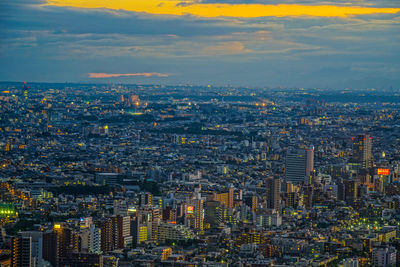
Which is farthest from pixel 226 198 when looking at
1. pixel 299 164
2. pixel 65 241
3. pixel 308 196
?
pixel 65 241

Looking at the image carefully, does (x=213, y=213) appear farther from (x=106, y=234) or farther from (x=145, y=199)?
(x=106, y=234)

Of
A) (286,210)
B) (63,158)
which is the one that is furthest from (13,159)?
(286,210)

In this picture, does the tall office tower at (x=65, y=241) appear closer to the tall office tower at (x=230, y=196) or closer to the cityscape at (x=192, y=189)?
the cityscape at (x=192, y=189)

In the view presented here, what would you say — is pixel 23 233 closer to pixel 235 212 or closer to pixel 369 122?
pixel 235 212

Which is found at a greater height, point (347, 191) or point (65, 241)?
point (65, 241)

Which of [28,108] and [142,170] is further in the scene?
[28,108]

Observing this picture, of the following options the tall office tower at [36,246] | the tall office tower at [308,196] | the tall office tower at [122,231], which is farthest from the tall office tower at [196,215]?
the tall office tower at [36,246]

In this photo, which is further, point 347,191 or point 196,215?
point 347,191
